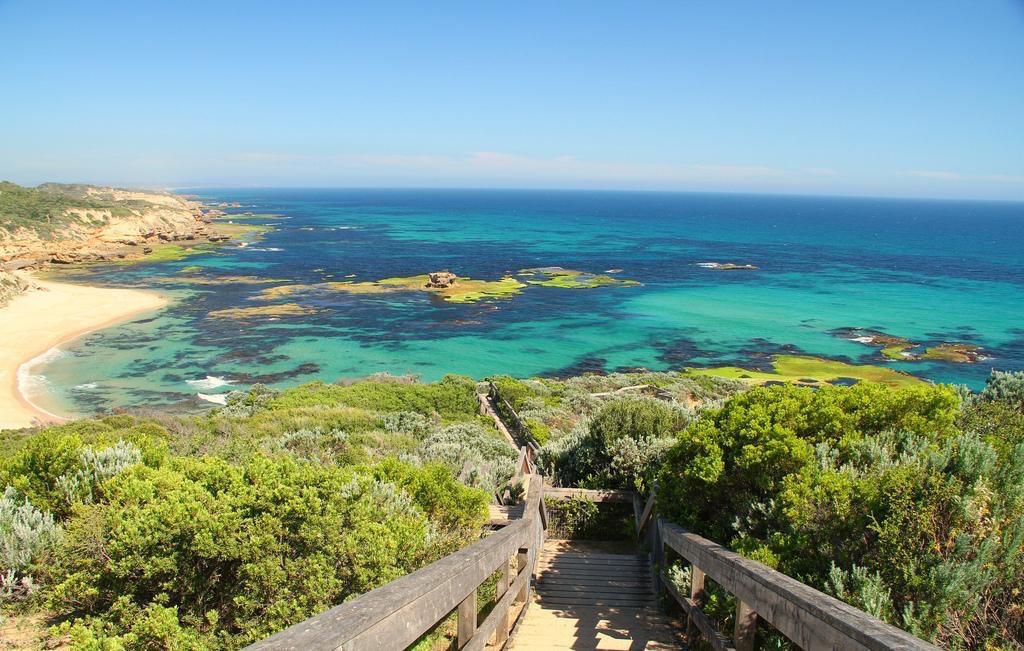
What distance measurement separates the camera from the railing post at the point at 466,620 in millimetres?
2910

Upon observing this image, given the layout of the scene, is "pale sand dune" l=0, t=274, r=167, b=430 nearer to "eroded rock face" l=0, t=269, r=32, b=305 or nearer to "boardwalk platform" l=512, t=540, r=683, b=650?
"eroded rock face" l=0, t=269, r=32, b=305

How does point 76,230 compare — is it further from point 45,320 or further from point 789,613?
point 789,613

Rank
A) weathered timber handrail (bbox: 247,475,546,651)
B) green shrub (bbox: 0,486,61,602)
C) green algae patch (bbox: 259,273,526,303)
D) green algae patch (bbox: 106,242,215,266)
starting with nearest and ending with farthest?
weathered timber handrail (bbox: 247,475,546,651) < green shrub (bbox: 0,486,61,602) < green algae patch (bbox: 259,273,526,303) < green algae patch (bbox: 106,242,215,266)

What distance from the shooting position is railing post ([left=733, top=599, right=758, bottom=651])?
10.4ft

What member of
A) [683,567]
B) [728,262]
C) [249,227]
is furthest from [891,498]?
[249,227]

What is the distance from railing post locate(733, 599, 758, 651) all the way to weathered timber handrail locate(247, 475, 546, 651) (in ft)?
4.32

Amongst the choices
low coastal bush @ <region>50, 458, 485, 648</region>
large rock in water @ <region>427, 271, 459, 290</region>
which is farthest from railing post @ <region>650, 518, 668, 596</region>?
large rock in water @ <region>427, 271, 459, 290</region>

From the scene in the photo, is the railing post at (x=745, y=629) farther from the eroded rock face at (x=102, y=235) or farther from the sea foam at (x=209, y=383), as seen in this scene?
the eroded rock face at (x=102, y=235)

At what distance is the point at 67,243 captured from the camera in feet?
210

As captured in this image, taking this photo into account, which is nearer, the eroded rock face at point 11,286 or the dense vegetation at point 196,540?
the dense vegetation at point 196,540

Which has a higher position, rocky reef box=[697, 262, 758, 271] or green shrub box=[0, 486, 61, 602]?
green shrub box=[0, 486, 61, 602]

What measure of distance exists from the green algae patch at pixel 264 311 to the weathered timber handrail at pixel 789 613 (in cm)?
4145

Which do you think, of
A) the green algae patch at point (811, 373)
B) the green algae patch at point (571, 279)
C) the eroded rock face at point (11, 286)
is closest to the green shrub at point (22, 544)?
the green algae patch at point (811, 373)

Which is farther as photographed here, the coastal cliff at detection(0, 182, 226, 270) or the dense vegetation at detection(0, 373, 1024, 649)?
the coastal cliff at detection(0, 182, 226, 270)
